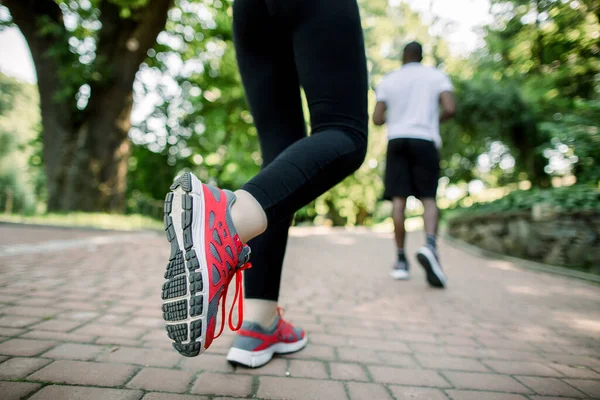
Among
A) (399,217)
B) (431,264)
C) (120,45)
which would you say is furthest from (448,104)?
(120,45)

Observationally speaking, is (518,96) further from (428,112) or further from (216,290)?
(216,290)

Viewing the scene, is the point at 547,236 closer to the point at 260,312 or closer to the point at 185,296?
the point at 260,312

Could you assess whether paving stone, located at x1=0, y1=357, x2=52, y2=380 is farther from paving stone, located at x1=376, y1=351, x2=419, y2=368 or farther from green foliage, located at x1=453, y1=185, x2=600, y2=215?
green foliage, located at x1=453, y1=185, x2=600, y2=215

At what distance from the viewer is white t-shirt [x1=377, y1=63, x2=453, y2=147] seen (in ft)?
10.2

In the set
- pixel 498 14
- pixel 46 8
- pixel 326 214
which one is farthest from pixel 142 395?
pixel 326 214

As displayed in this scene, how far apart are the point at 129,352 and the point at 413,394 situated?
92 centimetres

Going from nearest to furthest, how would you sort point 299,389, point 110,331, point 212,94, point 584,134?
point 299,389 → point 110,331 → point 584,134 → point 212,94

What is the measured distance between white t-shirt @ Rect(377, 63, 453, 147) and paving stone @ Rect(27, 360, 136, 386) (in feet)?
8.75

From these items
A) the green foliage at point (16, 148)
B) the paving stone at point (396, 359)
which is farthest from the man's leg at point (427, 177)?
the green foliage at point (16, 148)

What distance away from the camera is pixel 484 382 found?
1268mm

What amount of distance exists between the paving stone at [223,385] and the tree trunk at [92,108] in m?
7.63

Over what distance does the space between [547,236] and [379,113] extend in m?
2.94

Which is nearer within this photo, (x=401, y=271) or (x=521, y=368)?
(x=521, y=368)

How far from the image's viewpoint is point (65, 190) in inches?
304
